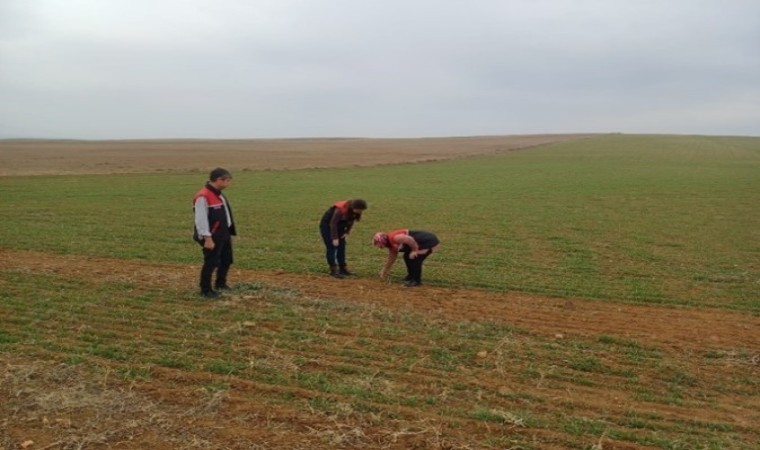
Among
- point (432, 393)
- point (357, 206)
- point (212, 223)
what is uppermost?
point (357, 206)

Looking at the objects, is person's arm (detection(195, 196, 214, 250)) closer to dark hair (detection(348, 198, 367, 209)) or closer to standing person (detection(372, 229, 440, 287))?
dark hair (detection(348, 198, 367, 209))

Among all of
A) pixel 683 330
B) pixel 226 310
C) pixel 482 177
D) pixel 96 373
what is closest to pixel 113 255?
pixel 226 310

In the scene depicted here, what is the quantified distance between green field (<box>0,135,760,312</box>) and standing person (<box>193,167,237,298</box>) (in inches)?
107

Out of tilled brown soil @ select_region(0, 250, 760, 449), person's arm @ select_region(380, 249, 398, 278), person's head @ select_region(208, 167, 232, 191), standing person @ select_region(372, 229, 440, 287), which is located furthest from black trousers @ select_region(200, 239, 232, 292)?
person's arm @ select_region(380, 249, 398, 278)

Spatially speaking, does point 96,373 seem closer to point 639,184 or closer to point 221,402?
point 221,402

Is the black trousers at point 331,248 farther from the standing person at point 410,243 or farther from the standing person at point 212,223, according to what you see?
the standing person at point 212,223

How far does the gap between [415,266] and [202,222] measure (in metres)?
3.49

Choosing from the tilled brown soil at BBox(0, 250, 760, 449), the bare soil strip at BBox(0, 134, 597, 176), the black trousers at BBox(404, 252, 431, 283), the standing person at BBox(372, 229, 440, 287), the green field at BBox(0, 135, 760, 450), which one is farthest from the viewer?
the bare soil strip at BBox(0, 134, 597, 176)

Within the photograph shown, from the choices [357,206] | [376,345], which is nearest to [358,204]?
[357,206]

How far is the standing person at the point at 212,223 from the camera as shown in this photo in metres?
8.22

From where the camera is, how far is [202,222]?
820 cm

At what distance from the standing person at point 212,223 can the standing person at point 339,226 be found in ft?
6.36

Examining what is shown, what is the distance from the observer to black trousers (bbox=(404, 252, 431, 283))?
390 inches

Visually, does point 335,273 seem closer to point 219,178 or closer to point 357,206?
point 357,206
